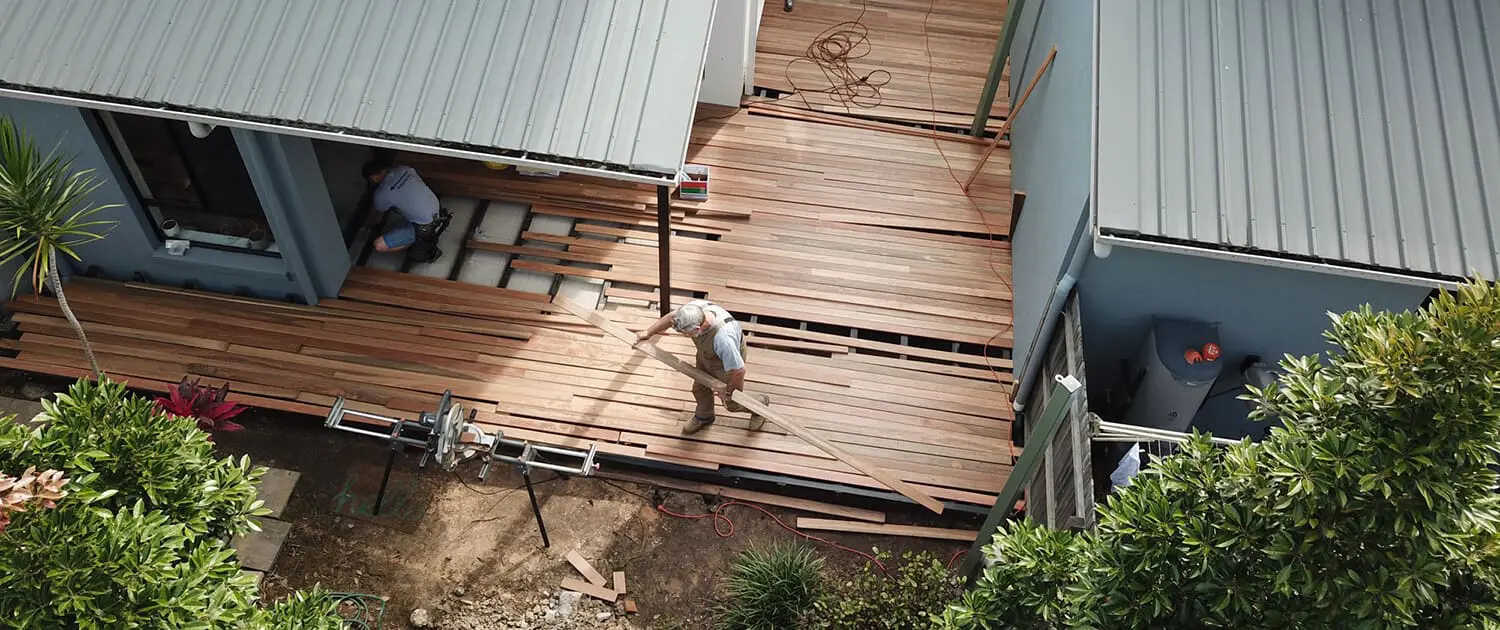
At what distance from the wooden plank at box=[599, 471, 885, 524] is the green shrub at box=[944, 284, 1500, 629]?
4182 mm

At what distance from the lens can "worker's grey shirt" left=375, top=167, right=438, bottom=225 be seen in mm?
10266

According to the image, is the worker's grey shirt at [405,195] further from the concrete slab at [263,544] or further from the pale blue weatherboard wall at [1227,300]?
the pale blue weatherboard wall at [1227,300]

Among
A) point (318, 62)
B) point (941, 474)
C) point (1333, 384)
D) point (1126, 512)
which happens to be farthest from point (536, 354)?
point (1333, 384)

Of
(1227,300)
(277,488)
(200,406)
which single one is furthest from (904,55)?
(200,406)

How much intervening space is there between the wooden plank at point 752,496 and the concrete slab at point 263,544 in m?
2.83

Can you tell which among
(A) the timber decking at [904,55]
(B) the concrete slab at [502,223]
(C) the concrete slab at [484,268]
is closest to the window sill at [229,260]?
(C) the concrete slab at [484,268]

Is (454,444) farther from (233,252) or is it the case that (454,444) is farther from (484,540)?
(233,252)

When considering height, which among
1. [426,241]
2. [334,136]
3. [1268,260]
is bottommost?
[426,241]

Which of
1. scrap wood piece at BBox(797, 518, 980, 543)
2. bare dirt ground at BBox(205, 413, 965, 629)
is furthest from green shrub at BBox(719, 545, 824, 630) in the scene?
scrap wood piece at BBox(797, 518, 980, 543)

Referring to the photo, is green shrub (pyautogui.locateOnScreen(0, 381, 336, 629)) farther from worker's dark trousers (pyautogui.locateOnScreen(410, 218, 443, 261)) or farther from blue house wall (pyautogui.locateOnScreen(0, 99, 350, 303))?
worker's dark trousers (pyautogui.locateOnScreen(410, 218, 443, 261))

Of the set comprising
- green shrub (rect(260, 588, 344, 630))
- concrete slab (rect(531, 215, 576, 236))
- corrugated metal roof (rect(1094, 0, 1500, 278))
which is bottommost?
concrete slab (rect(531, 215, 576, 236))

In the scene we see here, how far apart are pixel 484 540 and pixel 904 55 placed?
836cm

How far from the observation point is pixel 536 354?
9945 millimetres

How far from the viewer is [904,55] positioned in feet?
44.0
